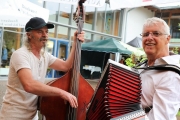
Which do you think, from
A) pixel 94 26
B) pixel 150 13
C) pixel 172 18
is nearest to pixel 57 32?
pixel 94 26

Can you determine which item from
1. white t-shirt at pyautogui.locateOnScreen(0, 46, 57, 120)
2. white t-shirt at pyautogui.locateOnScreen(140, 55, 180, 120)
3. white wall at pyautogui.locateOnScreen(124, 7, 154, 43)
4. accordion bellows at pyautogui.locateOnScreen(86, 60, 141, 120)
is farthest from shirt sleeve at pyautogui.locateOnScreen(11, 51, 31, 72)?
white wall at pyautogui.locateOnScreen(124, 7, 154, 43)

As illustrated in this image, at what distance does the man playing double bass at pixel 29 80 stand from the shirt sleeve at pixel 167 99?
73 centimetres

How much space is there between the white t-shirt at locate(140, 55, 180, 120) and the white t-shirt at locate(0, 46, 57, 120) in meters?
1.01

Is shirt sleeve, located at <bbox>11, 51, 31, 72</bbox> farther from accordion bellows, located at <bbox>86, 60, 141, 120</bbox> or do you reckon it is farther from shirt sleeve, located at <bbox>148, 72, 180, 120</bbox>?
shirt sleeve, located at <bbox>148, 72, 180, 120</bbox>

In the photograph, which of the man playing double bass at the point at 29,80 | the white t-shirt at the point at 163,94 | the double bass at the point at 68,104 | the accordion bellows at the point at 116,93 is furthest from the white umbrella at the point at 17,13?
the white t-shirt at the point at 163,94

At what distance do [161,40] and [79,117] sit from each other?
3.39 ft

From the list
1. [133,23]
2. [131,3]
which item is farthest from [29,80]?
[133,23]

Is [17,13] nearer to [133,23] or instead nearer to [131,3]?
[131,3]

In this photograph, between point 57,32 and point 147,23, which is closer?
point 147,23

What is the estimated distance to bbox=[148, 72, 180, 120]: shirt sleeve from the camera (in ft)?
4.89

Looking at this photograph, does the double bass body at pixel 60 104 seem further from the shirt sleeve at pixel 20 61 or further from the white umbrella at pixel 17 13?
the white umbrella at pixel 17 13

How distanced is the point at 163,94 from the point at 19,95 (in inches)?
48.5

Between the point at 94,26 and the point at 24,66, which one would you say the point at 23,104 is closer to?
the point at 24,66

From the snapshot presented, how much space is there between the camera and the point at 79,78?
91.0 inches
